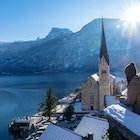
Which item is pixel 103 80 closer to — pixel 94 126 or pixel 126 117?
pixel 94 126

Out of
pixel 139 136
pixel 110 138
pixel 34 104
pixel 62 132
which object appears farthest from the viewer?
pixel 34 104

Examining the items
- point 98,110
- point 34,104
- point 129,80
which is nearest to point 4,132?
point 98,110

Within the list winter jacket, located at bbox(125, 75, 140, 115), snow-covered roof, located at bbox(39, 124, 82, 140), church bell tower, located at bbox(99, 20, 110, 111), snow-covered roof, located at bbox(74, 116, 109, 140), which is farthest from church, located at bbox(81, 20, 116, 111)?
winter jacket, located at bbox(125, 75, 140, 115)

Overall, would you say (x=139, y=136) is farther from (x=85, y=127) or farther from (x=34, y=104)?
(x=34, y=104)

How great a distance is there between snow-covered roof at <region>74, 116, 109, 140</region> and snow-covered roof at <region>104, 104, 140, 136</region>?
466 inches

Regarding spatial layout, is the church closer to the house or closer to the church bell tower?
the church bell tower

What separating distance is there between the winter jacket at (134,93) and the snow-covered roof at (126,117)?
6.6 inches

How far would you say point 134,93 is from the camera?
4.85m

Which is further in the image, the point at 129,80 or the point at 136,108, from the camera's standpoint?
the point at 129,80

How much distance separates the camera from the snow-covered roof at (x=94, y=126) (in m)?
17.3

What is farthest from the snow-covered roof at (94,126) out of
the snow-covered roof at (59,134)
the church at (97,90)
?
the church at (97,90)

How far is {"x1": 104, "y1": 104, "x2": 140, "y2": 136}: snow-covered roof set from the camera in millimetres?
3922

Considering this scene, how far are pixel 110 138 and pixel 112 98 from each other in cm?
4257

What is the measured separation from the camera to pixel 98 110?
49.2m
